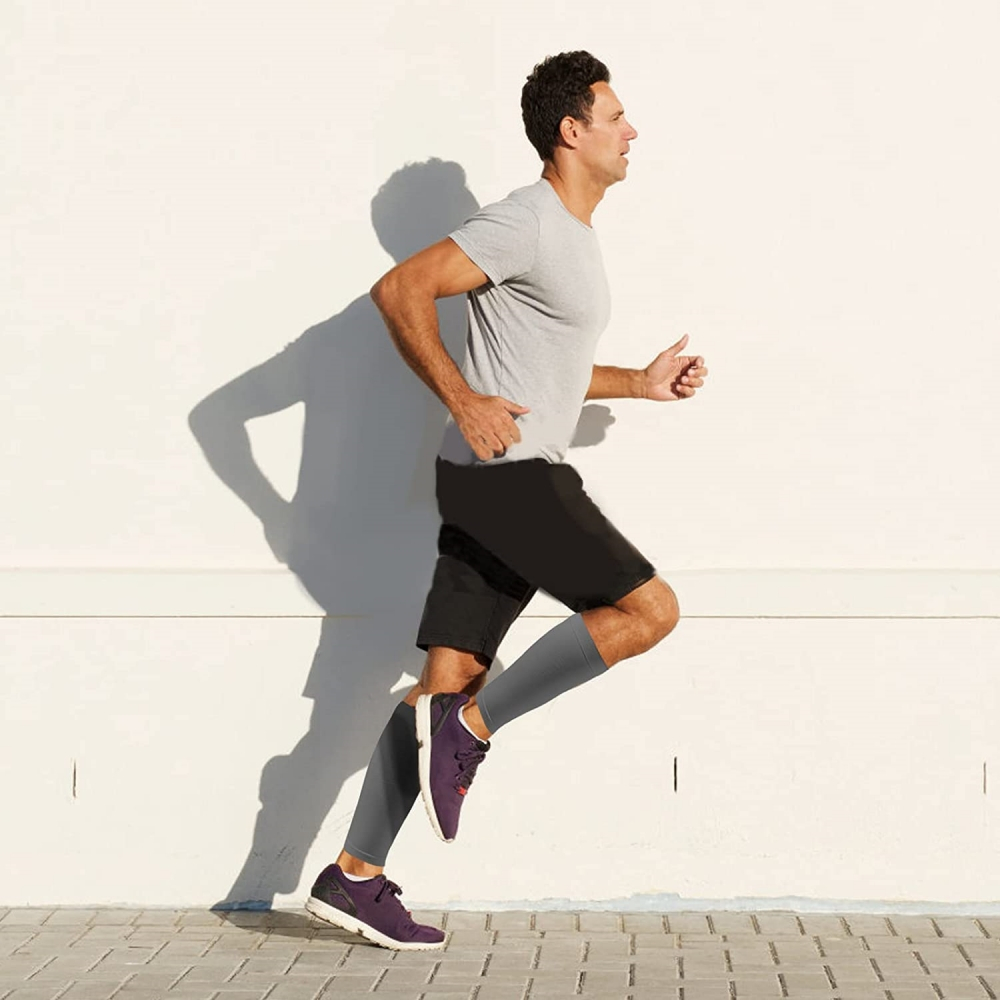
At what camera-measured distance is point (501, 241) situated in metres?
4.25

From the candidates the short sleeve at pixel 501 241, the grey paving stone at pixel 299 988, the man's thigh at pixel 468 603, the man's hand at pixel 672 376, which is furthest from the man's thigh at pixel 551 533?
the grey paving stone at pixel 299 988

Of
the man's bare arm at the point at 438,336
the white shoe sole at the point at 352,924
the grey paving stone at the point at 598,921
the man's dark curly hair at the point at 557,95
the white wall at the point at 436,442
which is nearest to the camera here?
the man's bare arm at the point at 438,336

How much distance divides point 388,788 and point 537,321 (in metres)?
1.22

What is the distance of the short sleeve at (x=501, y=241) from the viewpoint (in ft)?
13.9

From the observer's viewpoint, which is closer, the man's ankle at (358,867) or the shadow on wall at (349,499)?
the man's ankle at (358,867)

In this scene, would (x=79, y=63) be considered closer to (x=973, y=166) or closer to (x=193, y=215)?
(x=193, y=215)

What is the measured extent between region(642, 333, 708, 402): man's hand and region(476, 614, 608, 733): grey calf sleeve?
814 millimetres

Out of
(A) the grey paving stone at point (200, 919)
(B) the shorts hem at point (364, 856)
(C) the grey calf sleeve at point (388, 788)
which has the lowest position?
(A) the grey paving stone at point (200, 919)

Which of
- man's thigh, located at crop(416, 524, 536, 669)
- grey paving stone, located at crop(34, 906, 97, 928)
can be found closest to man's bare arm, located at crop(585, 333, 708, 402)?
man's thigh, located at crop(416, 524, 536, 669)

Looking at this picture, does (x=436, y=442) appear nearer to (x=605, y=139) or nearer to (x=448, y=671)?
(x=448, y=671)

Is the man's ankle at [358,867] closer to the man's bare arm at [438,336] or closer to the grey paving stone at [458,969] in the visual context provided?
the grey paving stone at [458,969]

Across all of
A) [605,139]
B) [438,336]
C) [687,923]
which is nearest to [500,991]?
[687,923]

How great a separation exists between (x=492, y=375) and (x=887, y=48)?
1.63m

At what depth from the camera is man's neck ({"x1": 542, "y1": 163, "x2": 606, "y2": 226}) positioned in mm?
4473
